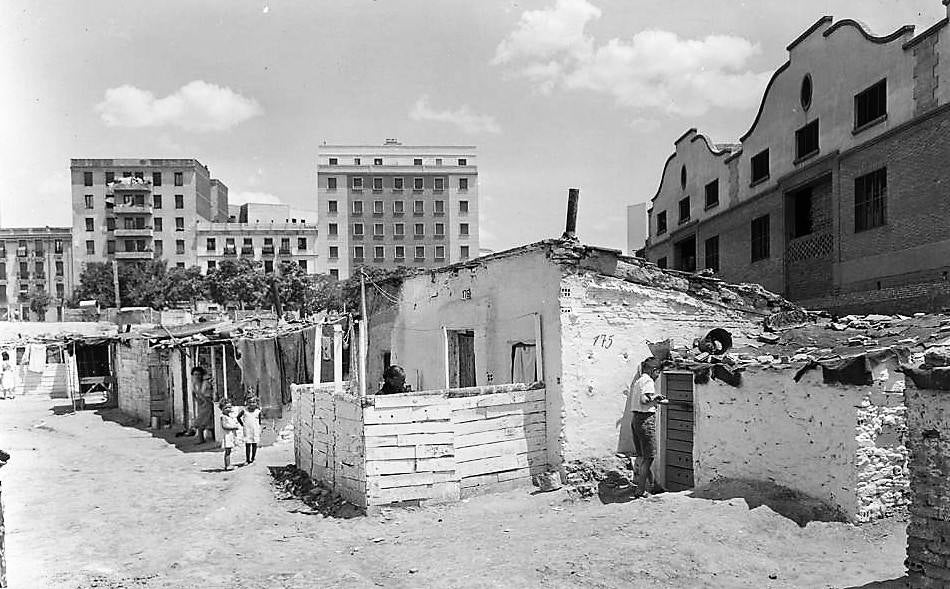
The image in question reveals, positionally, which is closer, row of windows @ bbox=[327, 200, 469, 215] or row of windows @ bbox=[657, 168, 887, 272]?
row of windows @ bbox=[657, 168, 887, 272]

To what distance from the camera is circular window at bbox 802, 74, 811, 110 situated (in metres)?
19.6

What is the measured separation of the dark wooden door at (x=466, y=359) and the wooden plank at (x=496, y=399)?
3.44 metres

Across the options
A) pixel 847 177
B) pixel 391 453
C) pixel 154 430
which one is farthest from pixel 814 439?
pixel 154 430

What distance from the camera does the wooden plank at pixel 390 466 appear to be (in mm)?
9609

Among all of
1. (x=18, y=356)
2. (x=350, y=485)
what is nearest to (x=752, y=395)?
(x=350, y=485)

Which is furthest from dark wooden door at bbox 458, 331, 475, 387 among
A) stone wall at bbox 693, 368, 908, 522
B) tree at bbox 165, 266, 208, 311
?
tree at bbox 165, 266, 208, 311

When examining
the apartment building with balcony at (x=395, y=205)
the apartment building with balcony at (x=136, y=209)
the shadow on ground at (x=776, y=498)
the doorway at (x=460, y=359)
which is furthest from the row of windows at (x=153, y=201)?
the shadow on ground at (x=776, y=498)

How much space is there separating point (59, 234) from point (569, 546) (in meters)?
89.6

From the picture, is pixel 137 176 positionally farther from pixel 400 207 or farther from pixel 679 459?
pixel 679 459

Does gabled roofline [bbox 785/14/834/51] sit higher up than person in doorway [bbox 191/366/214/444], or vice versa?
gabled roofline [bbox 785/14/834/51]

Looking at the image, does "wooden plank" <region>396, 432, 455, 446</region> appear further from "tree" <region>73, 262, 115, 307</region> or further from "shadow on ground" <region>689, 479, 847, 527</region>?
"tree" <region>73, 262, 115, 307</region>

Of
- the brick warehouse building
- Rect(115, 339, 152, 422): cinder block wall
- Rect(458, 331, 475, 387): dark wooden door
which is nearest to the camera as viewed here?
Rect(458, 331, 475, 387): dark wooden door

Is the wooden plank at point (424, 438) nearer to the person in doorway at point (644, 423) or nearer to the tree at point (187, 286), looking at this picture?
the person in doorway at point (644, 423)

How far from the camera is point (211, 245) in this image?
76188 millimetres
